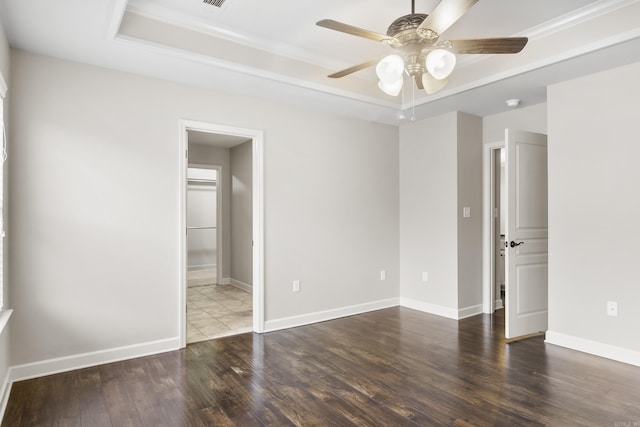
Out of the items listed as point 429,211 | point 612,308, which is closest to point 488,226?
point 429,211

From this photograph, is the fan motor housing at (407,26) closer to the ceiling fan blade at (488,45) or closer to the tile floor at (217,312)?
the ceiling fan blade at (488,45)

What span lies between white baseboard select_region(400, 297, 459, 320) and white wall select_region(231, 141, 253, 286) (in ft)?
8.11

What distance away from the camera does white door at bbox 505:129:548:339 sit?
3818 mm

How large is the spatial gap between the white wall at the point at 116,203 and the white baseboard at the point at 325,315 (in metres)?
0.10

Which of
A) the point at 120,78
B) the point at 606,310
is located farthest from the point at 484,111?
the point at 120,78

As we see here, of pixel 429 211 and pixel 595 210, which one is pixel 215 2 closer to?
pixel 429 211

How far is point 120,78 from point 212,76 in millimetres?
771

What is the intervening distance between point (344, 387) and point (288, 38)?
9.49 feet

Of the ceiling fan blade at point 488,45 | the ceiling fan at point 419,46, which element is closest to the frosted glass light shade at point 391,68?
the ceiling fan at point 419,46

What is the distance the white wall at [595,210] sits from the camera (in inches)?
126

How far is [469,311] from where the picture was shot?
4676 mm

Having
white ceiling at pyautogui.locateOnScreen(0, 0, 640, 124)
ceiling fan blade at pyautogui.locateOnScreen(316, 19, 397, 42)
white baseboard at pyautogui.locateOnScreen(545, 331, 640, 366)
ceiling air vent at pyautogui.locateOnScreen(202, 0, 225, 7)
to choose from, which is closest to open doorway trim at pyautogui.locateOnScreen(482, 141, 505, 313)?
white ceiling at pyautogui.locateOnScreen(0, 0, 640, 124)

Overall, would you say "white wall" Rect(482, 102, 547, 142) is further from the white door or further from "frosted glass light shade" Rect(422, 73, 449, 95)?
"frosted glass light shade" Rect(422, 73, 449, 95)

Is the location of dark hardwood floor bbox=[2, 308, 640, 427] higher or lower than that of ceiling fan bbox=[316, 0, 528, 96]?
lower
